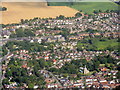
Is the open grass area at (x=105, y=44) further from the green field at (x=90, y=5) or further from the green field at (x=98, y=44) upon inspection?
the green field at (x=90, y=5)

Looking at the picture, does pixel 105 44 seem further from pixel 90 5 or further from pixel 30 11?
pixel 90 5

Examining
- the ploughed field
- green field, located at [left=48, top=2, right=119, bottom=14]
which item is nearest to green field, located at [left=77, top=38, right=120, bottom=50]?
the ploughed field

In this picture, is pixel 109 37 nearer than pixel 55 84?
No

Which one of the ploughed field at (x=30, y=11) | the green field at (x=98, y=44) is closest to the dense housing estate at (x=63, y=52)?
the green field at (x=98, y=44)

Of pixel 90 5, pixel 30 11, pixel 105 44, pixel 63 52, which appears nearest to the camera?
pixel 63 52

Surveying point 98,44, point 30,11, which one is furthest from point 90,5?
point 98,44

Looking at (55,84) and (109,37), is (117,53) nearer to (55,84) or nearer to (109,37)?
(109,37)

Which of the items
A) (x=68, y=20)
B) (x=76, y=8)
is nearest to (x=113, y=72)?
(x=68, y=20)

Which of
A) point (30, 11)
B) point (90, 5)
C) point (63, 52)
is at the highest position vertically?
point (90, 5)

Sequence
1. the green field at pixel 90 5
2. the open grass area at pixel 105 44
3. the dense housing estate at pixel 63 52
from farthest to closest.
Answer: the green field at pixel 90 5 → the open grass area at pixel 105 44 → the dense housing estate at pixel 63 52
